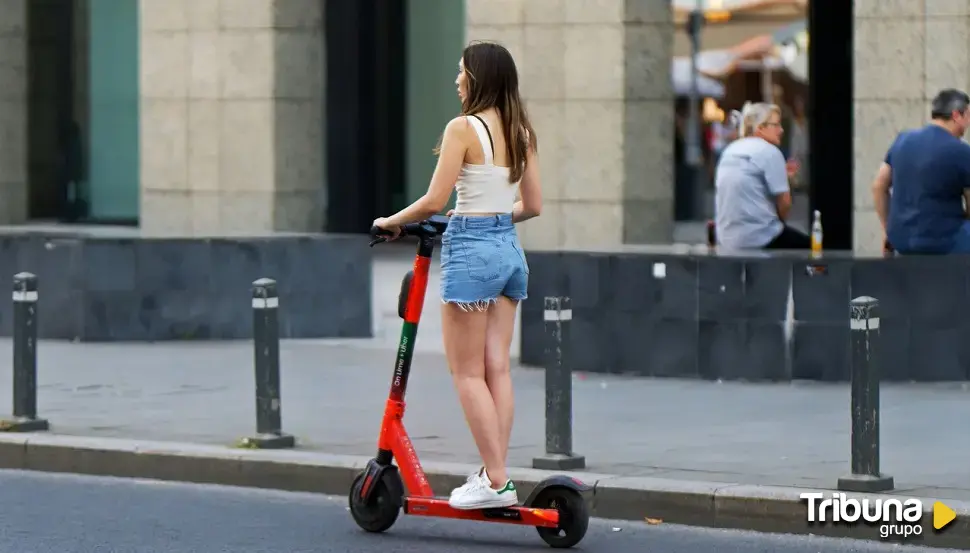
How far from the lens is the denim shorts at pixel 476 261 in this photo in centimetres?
760

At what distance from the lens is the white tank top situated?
764 cm

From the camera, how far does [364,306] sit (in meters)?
15.1

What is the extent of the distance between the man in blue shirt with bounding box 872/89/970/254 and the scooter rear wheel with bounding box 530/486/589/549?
16.7 feet

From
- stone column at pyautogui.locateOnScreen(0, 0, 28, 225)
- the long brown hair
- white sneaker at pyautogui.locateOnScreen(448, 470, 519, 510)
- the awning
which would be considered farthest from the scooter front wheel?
Result: the awning

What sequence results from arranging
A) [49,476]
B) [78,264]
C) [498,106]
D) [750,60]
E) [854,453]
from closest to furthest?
[498,106] → [854,453] → [49,476] → [78,264] → [750,60]

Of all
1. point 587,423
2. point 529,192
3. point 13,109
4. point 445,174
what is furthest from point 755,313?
point 13,109

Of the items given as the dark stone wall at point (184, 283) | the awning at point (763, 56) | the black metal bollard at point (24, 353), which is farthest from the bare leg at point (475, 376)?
the awning at point (763, 56)

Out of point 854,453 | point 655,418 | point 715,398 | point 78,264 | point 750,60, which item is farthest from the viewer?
point 750,60

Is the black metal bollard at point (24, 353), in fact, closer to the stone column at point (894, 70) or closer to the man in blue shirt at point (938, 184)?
the man in blue shirt at point (938, 184)

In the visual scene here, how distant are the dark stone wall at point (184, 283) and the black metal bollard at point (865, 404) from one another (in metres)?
7.17

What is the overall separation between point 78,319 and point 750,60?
1754 cm

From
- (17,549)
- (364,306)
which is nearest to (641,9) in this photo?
(364,306)

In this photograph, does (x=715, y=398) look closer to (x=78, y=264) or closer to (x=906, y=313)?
(x=906, y=313)

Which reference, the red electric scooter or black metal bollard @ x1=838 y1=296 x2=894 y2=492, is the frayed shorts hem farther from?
black metal bollard @ x1=838 y1=296 x2=894 y2=492
